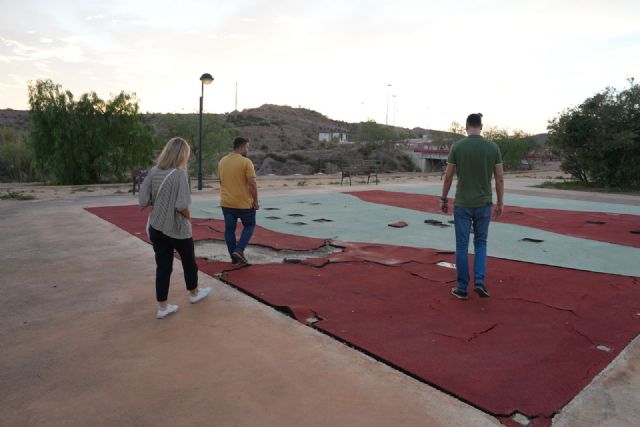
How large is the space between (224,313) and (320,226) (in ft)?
16.2

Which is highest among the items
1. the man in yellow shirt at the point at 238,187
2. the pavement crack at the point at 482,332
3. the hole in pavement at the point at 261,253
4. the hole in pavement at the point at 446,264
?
the man in yellow shirt at the point at 238,187

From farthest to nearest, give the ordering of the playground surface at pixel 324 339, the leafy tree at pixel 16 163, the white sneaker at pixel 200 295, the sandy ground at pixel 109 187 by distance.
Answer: the leafy tree at pixel 16 163
the sandy ground at pixel 109 187
the white sneaker at pixel 200 295
the playground surface at pixel 324 339

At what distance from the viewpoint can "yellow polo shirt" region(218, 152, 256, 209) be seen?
553 centimetres

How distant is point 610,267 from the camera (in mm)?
6027

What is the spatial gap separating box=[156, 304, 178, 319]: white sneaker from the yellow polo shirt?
1.78 meters

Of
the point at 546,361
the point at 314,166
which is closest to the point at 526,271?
the point at 546,361

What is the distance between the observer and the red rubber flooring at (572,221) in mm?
8445

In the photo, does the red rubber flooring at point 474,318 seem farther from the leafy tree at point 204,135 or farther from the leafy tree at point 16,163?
the leafy tree at point 16,163

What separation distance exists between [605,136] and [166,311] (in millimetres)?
22020

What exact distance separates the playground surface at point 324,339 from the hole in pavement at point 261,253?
7cm

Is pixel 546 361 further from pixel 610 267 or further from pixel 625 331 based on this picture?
pixel 610 267

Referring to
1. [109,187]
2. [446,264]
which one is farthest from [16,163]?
[446,264]

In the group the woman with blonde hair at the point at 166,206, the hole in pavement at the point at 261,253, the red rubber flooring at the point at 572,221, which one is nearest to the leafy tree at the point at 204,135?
the red rubber flooring at the point at 572,221

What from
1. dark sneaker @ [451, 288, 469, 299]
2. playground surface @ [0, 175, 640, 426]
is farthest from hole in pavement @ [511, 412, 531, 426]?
dark sneaker @ [451, 288, 469, 299]
